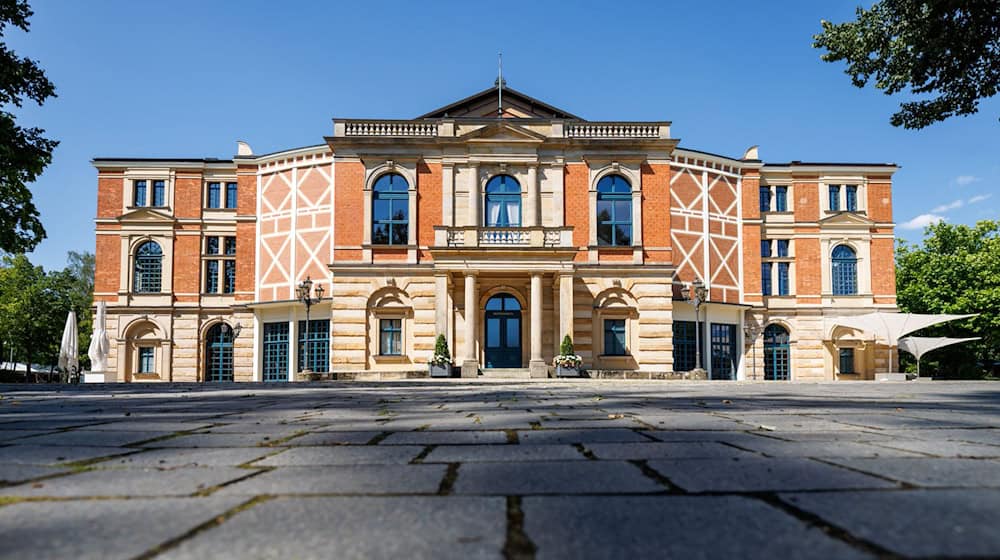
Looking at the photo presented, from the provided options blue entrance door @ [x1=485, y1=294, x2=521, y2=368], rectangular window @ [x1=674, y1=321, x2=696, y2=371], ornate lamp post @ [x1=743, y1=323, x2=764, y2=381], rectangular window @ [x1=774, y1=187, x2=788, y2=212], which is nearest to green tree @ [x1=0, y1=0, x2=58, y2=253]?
blue entrance door @ [x1=485, y1=294, x2=521, y2=368]

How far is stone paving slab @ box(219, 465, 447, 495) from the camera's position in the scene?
2.32 meters

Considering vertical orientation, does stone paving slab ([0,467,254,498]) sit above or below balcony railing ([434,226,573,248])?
below

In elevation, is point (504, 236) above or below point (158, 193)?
below

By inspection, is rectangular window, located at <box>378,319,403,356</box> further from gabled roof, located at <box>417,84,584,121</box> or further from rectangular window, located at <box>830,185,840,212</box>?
rectangular window, located at <box>830,185,840,212</box>

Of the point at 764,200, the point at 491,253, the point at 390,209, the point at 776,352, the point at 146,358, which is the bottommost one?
the point at 146,358

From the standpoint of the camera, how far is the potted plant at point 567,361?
24.2 m

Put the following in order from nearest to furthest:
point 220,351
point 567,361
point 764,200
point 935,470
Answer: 1. point 935,470
2. point 567,361
3. point 220,351
4. point 764,200

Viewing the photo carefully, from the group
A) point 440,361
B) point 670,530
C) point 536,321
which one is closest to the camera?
point 670,530

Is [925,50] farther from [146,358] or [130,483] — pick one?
[146,358]

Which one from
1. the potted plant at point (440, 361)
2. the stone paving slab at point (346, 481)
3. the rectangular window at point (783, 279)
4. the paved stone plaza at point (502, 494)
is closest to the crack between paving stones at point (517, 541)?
the paved stone plaza at point (502, 494)

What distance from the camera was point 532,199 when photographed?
2711cm

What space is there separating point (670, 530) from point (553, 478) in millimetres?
879

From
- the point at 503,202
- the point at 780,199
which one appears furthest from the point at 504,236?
the point at 780,199

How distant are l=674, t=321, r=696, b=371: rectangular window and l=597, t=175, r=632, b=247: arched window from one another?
194 inches
